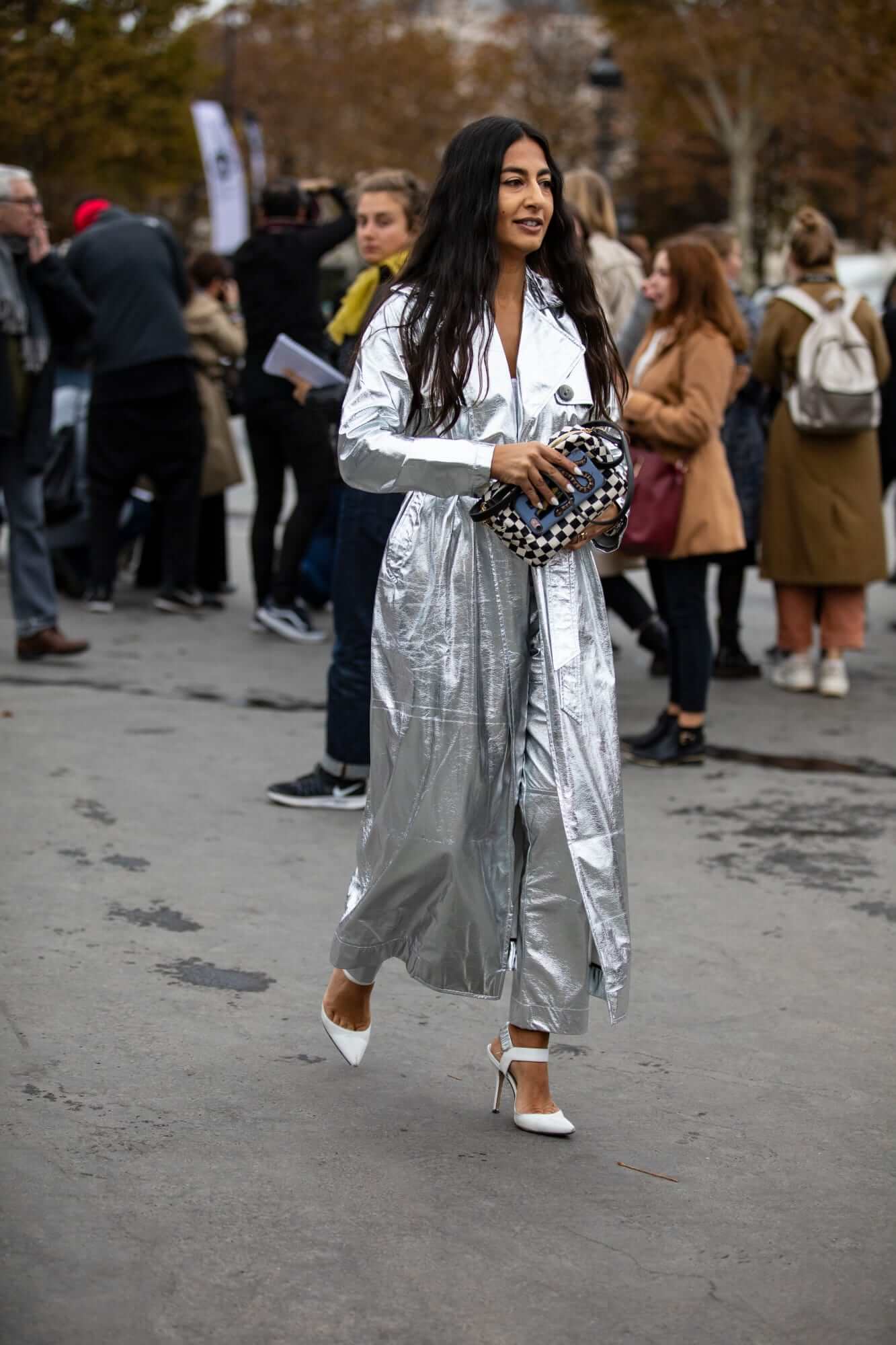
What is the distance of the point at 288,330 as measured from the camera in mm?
8547

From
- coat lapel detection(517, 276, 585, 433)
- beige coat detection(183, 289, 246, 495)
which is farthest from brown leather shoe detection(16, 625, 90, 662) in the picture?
coat lapel detection(517, 276, 585, 433)

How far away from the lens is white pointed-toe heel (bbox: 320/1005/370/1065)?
372 centimetres

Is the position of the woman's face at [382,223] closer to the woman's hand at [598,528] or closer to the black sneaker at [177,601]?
the woman's hand at [598,528]

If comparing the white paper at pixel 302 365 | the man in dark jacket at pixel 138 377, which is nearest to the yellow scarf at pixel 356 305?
the white paper at pixel 302 365

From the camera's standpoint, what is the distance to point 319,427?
28.3ft

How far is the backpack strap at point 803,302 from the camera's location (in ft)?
24.8

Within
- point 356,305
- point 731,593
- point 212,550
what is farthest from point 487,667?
point 212,550

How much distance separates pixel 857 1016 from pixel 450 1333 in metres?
1.75

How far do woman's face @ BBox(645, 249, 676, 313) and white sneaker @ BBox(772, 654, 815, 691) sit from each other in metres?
2.09

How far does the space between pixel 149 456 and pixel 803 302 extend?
3.46 metres

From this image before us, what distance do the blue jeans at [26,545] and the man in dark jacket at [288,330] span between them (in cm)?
119

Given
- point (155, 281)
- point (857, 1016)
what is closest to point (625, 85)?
point (155, 281)

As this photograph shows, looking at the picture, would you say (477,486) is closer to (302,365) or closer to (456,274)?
(456,274)

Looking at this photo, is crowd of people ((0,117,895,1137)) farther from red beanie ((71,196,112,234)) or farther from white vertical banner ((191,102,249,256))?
white vertical banner ((191,102,249,256))
